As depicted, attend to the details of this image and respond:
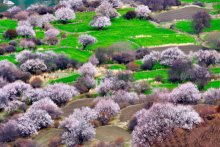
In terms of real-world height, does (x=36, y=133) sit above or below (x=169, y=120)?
below

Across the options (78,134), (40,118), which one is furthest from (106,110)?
(78,134)

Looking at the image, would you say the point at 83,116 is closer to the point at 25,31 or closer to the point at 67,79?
the point at 67,79

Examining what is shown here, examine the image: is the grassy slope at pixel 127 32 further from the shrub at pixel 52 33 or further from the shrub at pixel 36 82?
the shrub at pixel 36 82

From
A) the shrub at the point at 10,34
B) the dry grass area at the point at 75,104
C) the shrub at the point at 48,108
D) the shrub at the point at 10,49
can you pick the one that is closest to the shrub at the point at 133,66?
the dry grass area at the point at 75,104

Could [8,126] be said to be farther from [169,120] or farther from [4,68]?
[4,68]

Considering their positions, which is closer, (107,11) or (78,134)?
(78,134)

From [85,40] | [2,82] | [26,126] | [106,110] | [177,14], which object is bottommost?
[177,14]

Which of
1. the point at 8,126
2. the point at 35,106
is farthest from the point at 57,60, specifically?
the point at 8,126
